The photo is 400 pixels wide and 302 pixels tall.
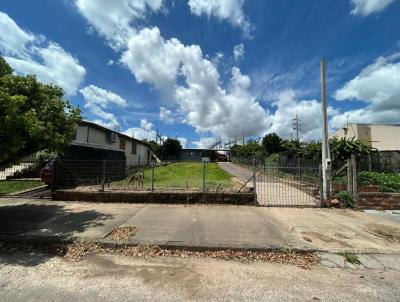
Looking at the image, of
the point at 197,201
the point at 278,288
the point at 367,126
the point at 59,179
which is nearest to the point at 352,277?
the point at 278,288

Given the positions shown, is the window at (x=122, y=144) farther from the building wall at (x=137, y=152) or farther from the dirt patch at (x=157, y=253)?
the dirt patch at (x=157, y=253)

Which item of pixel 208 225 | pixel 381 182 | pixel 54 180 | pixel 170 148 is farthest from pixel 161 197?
pixel 170 148

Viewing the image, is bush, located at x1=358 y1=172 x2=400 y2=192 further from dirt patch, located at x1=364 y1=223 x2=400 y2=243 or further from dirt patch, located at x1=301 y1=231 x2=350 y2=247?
dirt patch, located at x1=301 y1=231 x2=350 y2=247

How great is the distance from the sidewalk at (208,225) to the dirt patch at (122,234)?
122 millimetres

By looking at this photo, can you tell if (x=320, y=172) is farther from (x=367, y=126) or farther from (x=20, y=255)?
(x=367, y=126)

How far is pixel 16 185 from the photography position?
1117 cm

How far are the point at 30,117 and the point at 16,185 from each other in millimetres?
7685

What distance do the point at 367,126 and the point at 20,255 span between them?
3302cm

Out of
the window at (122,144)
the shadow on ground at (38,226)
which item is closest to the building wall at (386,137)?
the window at (122,144)

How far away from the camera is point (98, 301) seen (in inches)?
124

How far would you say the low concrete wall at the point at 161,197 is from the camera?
8883 millimetres

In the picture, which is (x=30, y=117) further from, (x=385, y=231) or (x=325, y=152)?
(x=325, y=152)

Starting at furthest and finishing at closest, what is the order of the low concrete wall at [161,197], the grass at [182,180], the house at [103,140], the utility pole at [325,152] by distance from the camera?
the house at [103,140]
the grass at [182,180]
the utility pole at [325,152]
the low concrete wall at [161,197]

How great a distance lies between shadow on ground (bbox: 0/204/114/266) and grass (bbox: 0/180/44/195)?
2672 mm
